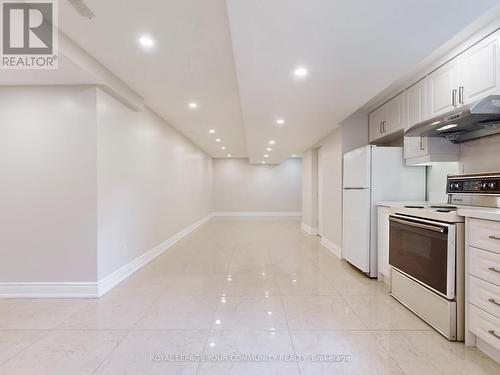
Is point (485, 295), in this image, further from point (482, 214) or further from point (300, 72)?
point (300, 72)

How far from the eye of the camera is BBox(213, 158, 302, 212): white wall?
11227 mm

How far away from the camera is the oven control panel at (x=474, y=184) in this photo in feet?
7.64

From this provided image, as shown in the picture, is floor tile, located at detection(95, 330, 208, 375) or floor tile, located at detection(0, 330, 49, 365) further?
floor tile, located at detection(0, 330, 49, 365)

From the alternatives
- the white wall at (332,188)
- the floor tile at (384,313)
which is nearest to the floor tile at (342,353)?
the floor tile at (384,313)

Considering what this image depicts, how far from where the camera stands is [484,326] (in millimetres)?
1893

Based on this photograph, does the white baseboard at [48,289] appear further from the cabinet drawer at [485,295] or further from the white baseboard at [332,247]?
the white baseboard at [332,247]

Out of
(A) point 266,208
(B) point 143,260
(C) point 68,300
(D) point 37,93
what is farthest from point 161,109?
(A) point 266,208

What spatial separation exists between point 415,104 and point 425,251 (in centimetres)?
178

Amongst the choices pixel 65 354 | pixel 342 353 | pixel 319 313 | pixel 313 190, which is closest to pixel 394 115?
pixel 319 313

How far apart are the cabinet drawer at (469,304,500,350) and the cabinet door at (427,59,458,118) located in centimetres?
183

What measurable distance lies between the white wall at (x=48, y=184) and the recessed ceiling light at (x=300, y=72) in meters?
2.22

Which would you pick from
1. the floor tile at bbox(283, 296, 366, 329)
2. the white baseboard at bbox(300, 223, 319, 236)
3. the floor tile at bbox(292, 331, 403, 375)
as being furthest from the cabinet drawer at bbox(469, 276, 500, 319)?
the white baseboard at bbox(300, 223, 319, 236)

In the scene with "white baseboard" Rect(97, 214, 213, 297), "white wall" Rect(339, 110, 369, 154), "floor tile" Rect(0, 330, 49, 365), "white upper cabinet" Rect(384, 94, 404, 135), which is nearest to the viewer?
"floor tile" Rect(0, 330, 49, 365)

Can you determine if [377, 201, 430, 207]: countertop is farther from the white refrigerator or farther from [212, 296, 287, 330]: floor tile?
[212, 296, 287, 330]: floor tile
